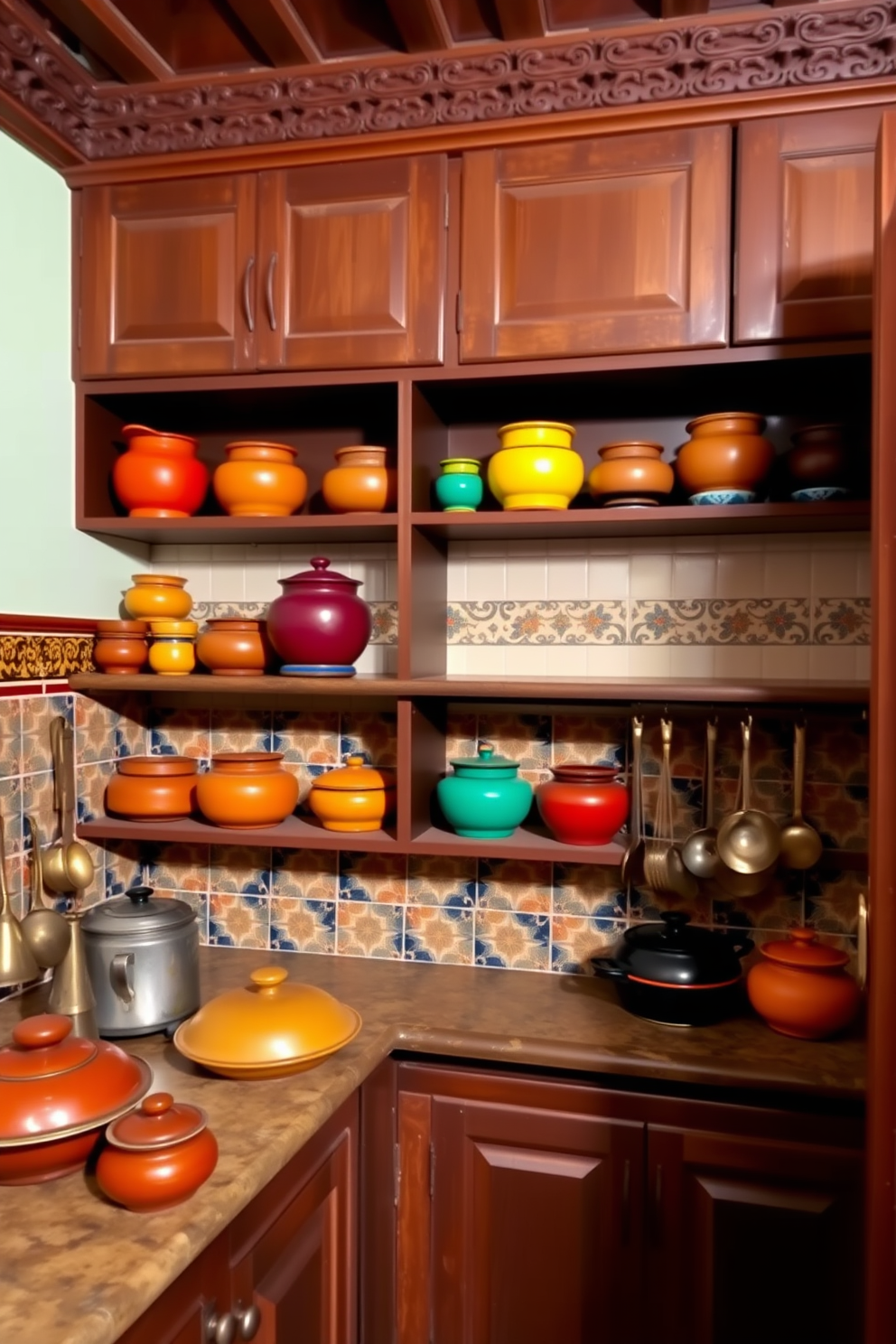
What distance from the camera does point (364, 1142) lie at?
1.55 metres

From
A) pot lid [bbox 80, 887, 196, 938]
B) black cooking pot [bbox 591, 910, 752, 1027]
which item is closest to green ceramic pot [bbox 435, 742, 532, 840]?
black cooking pot [bbox 591, 910, 752, 1027]

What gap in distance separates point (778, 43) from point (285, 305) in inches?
38.0

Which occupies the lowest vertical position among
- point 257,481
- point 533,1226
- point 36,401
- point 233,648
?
point 533,1226

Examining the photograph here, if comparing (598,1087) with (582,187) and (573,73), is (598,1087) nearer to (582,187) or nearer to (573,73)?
(582,187)

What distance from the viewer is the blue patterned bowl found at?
167cm

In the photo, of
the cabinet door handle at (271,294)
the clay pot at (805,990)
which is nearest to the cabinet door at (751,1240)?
the clay pot at (805,990)

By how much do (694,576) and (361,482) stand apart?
71 cm

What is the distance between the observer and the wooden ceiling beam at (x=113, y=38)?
1576 mm

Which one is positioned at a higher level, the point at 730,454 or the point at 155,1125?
the point at 730,454

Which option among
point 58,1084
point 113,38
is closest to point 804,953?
point 58,1084

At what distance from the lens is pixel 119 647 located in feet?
6.38

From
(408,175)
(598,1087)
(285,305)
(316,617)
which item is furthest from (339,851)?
(408,175)

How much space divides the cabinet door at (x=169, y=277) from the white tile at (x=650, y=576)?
2.89ft

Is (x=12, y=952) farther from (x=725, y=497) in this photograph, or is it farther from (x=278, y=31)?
(x=278, y=31)
